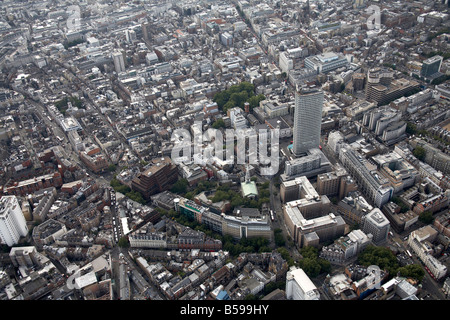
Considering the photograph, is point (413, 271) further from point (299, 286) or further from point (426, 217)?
point (299, 286)

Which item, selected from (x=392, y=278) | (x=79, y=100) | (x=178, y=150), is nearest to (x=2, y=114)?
(x=79, y=100)

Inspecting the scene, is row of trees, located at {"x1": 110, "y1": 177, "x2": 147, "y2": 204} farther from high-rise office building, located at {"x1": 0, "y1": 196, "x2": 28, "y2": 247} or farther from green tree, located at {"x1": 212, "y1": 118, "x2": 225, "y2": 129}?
green tree, located at {"x1": 212, "y1": 118, "x2": 225, "y2": 129}

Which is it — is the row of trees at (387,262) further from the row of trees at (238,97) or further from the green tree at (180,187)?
the row of trees at (238,97)

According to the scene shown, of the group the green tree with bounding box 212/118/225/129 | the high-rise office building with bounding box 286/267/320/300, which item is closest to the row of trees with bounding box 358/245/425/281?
the high-rise office building with bounding box 286/267/320/300

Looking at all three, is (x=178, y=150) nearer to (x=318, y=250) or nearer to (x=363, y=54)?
(x=318, y=250)

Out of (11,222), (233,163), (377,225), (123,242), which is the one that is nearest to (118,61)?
(233,163)
